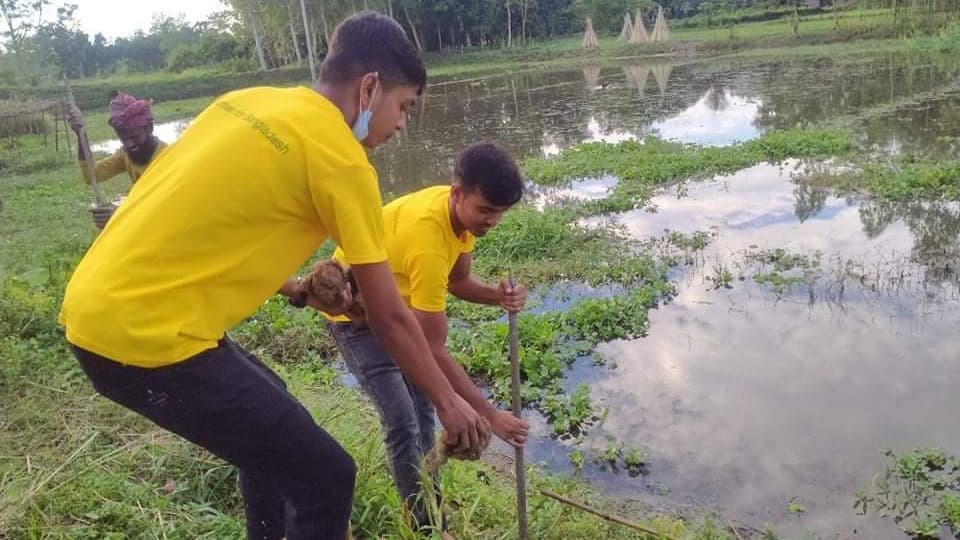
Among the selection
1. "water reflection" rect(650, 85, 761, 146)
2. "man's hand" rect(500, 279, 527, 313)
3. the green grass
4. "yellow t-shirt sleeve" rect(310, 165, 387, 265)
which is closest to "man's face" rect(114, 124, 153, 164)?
"man's hand" rect(500, 279, 527, 313)

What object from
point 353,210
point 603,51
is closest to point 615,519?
point 353,210

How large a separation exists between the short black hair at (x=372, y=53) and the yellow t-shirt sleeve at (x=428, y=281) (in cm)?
67

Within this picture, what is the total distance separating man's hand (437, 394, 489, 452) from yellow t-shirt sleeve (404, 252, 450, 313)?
0.50 m

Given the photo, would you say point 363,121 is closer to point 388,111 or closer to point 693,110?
point 388,111

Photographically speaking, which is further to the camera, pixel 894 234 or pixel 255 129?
pixel 894 234

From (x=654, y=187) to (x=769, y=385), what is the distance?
16.6ft

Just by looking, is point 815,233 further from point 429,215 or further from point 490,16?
point 490,16

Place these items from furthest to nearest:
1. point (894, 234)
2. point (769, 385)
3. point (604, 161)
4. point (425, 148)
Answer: point (425, 148), point (604, 161), point (894, 234), point (769, 385)

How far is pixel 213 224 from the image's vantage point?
5.08ft

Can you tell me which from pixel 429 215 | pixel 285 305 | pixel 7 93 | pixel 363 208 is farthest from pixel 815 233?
pixel 7 93

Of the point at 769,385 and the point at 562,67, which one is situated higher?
the point at 562,67

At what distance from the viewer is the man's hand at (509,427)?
232cm

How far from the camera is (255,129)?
1562 millimetres

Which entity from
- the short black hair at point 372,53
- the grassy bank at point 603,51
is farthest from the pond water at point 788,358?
the grassy bank at point 603,51
